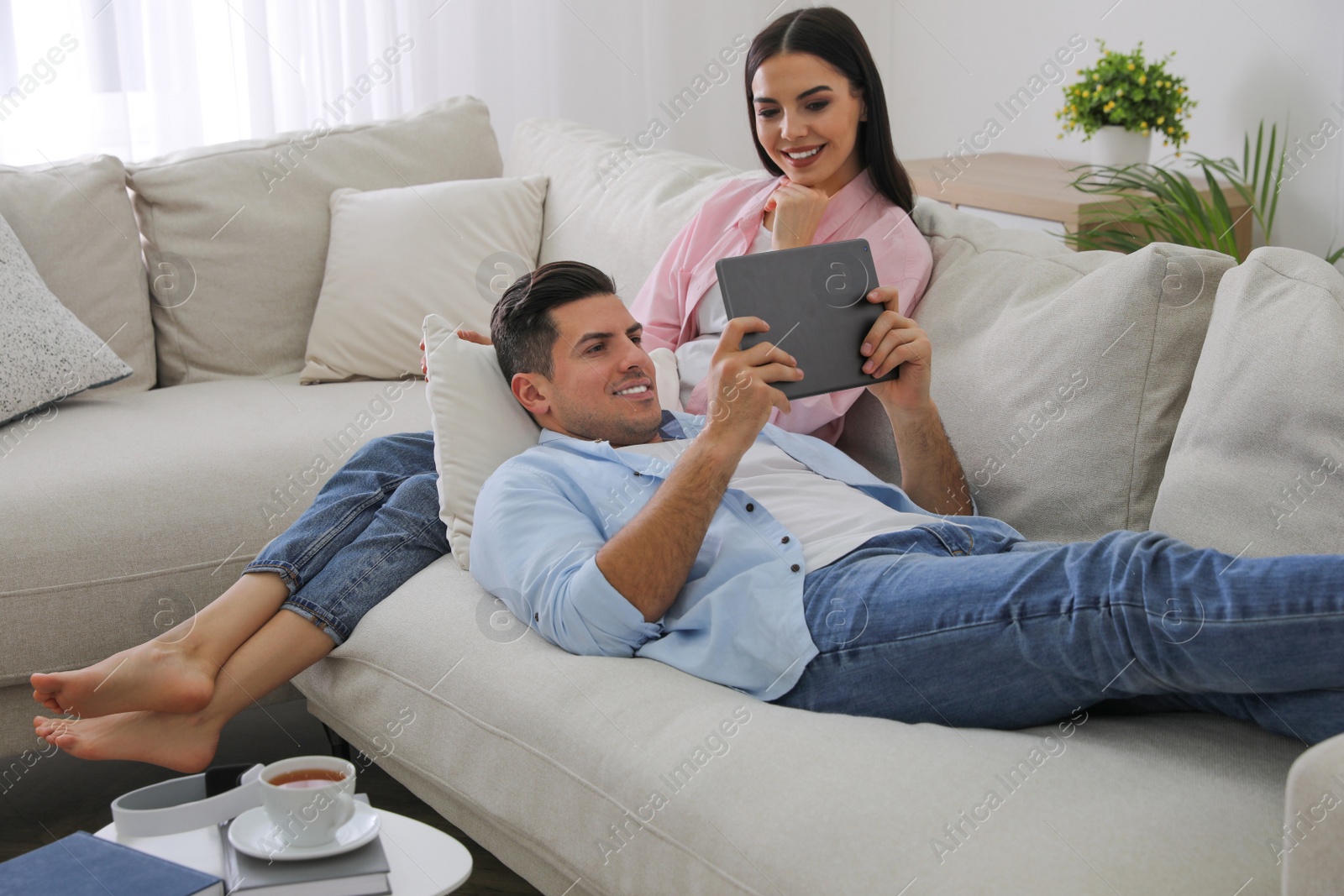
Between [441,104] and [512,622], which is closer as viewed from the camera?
[512,622]

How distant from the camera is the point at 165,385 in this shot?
2.41 m

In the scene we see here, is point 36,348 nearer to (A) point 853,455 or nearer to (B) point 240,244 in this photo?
(B) point 240,244

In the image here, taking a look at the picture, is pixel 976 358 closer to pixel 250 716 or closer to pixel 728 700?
pixel 728 700

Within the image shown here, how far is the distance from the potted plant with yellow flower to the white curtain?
56.8 inches

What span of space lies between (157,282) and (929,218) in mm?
1537

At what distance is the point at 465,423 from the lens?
1.63m

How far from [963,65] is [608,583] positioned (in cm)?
303

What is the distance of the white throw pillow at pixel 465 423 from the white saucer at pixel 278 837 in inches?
21.5

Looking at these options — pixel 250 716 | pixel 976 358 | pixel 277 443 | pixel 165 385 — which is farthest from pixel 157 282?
pixel 976 358

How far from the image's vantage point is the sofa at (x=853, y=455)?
0.96 meters

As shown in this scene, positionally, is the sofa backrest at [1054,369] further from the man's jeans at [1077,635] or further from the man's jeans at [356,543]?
the man's jeans at [356,543]

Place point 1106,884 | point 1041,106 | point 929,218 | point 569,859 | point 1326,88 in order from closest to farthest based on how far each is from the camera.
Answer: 1. point 1106,884
2. point 569,859
3. point 929,218
4. point 1326,88
5. point 1041,106

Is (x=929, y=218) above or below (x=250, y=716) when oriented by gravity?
above

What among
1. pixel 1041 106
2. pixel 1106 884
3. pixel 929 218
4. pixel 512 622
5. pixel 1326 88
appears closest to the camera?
pixel 1106 884
